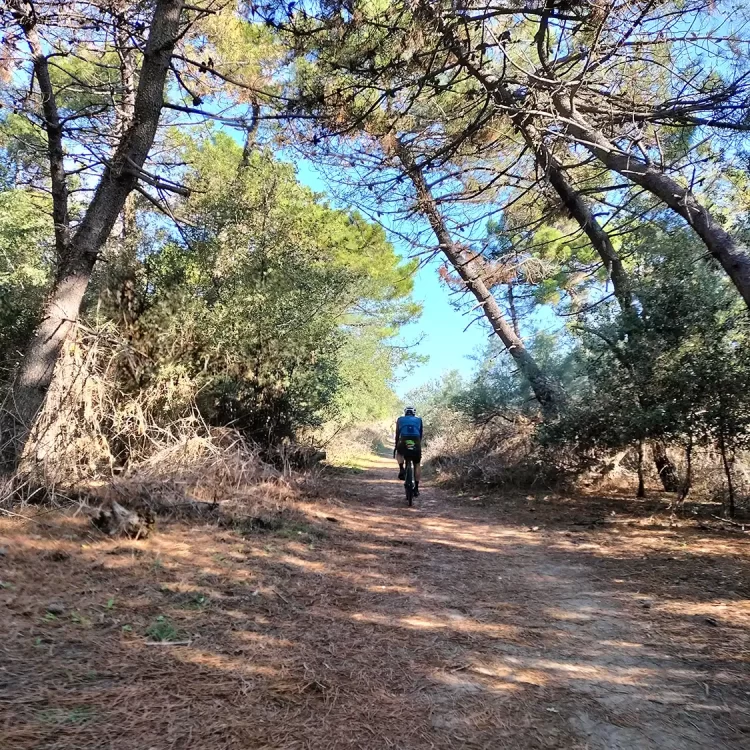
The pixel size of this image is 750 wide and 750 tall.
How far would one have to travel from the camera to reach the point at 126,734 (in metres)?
1.98

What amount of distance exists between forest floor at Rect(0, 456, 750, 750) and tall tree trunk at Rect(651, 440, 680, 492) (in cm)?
271

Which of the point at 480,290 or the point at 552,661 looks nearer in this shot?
the point at 552,661

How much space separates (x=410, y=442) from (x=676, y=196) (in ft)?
17.6

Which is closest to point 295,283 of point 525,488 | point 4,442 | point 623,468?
point 4,442

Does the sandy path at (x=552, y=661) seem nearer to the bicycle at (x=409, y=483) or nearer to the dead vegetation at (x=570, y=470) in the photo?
the bicycle at (x=409, y=483)

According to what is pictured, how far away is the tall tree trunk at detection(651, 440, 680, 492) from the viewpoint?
312 inches

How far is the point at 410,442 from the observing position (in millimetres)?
8836

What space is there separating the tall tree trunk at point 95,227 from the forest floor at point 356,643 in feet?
6.15

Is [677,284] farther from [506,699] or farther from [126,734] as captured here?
[126,734]

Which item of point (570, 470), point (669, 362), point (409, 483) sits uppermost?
point (669, 362)

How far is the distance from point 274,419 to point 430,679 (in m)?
6.38

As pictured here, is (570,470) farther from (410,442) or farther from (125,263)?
(125,263)

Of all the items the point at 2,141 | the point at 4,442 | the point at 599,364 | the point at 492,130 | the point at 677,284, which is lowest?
the point at 4,442

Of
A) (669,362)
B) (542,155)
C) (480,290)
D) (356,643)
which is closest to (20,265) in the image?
(480,290)
